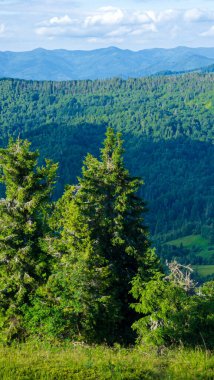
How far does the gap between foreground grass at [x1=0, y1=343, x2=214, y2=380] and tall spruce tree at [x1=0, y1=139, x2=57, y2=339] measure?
10349mm

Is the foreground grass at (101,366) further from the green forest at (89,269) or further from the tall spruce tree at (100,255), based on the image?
the tall spruce tree at (100,255)

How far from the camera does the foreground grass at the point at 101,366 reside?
12609mm

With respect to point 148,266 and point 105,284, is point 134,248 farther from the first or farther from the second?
point 105,284

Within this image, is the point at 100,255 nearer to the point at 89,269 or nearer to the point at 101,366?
the point at 89,269

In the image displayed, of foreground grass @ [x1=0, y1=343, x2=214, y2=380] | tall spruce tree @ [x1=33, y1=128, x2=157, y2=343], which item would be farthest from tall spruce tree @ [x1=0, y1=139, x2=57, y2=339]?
foreground grass @ [x1=0, y1=343, x2=214, y2=380]

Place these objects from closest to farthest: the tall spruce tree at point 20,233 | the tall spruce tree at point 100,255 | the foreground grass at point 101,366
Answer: the foreground grass at point 101,366 < the tall spruce tree at point 100,255 < the tall spruce tree at point 20,233

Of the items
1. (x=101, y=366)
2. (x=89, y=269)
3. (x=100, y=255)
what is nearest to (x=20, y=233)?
(x=100, y=255)

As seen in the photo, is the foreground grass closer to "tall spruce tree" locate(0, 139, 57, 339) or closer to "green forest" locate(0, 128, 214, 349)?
"green forest" locate(0, 128, 214, 349)

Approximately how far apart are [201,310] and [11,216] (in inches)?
434

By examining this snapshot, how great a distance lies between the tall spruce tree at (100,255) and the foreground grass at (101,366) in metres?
7.67

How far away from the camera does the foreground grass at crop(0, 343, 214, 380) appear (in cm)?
1261

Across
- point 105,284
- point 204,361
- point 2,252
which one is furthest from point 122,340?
point 204,361

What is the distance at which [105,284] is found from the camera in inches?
926

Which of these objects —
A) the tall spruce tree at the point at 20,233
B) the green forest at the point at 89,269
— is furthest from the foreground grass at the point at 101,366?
the tall spruce tree at the point at 20,233
